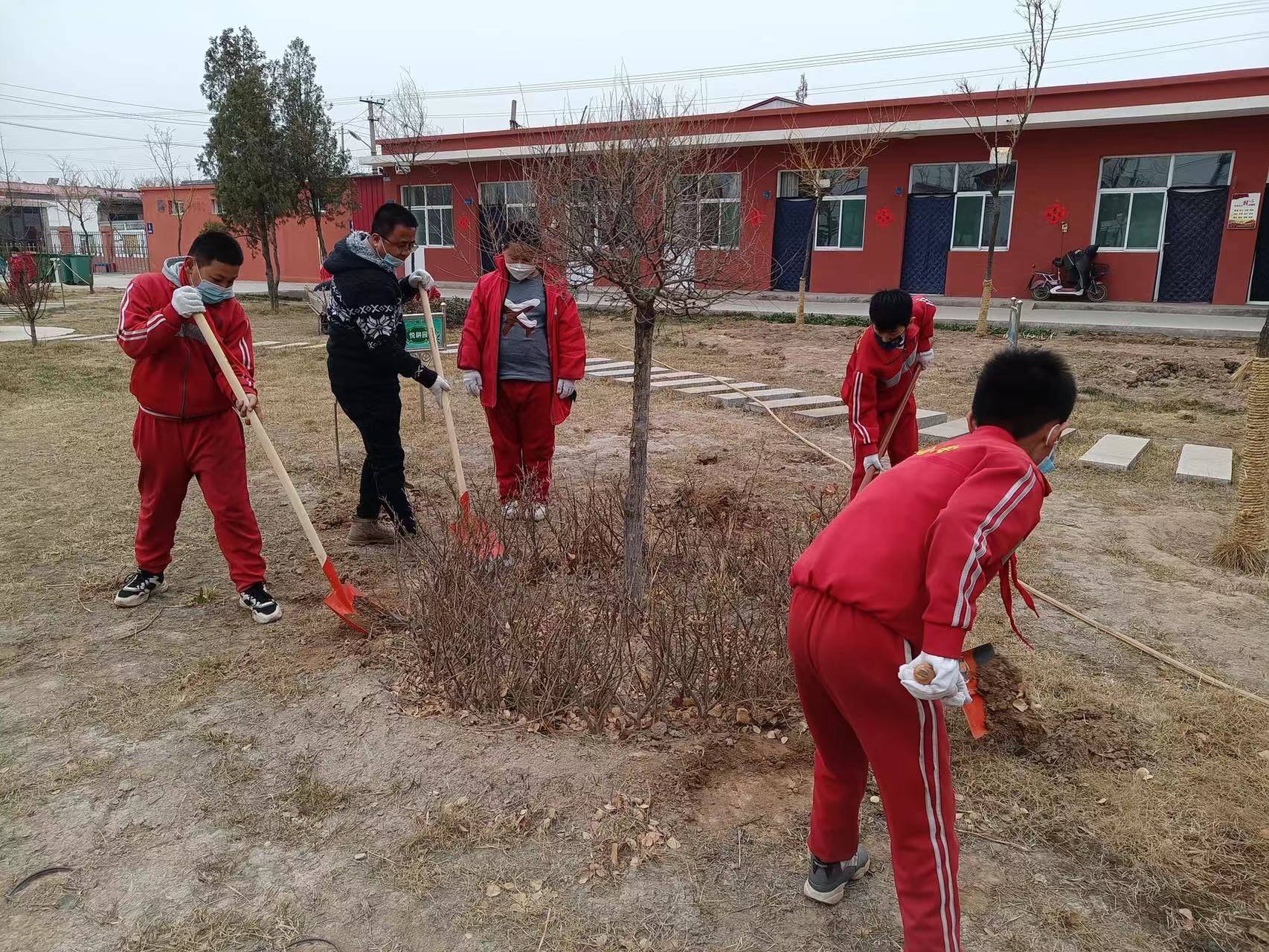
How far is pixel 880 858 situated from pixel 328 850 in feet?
5.05

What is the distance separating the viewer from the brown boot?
16.3ft

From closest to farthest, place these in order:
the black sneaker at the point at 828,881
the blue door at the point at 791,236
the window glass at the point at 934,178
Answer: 1. the black sneaker at the point at 828,881
2. the window glass at the point at 934,178
3. the blue door at the point at 791,236

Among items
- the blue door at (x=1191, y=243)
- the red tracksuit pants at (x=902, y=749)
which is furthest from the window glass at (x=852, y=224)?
the red tracksuit pants at (x=902, y=749)

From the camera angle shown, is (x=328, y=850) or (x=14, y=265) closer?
(x=328, y=850)

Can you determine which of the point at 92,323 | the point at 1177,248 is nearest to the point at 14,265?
the point at 92,323

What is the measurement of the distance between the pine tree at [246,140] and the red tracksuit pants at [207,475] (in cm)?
1642

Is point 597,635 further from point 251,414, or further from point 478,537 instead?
point 251,414

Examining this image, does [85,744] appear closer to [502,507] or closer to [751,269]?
[502,507]

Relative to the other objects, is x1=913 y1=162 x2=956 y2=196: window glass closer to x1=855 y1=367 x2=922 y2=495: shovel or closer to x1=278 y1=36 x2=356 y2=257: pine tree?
x1=278 y1=36 x2=356 y2=257: pine tree

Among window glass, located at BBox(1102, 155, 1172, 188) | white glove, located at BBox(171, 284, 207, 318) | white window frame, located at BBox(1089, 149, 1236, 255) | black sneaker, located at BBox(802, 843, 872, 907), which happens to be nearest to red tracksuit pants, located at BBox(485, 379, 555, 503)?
white glove, located at BBox(171, 284, 207, 318)

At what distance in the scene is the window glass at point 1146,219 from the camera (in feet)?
53.6

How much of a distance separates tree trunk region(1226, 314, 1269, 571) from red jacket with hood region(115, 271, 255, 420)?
483 centimetres

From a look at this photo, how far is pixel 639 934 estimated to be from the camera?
220 cm

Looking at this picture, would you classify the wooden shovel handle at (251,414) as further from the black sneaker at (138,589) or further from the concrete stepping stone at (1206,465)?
the concrete stepping stone at (1206,465)
